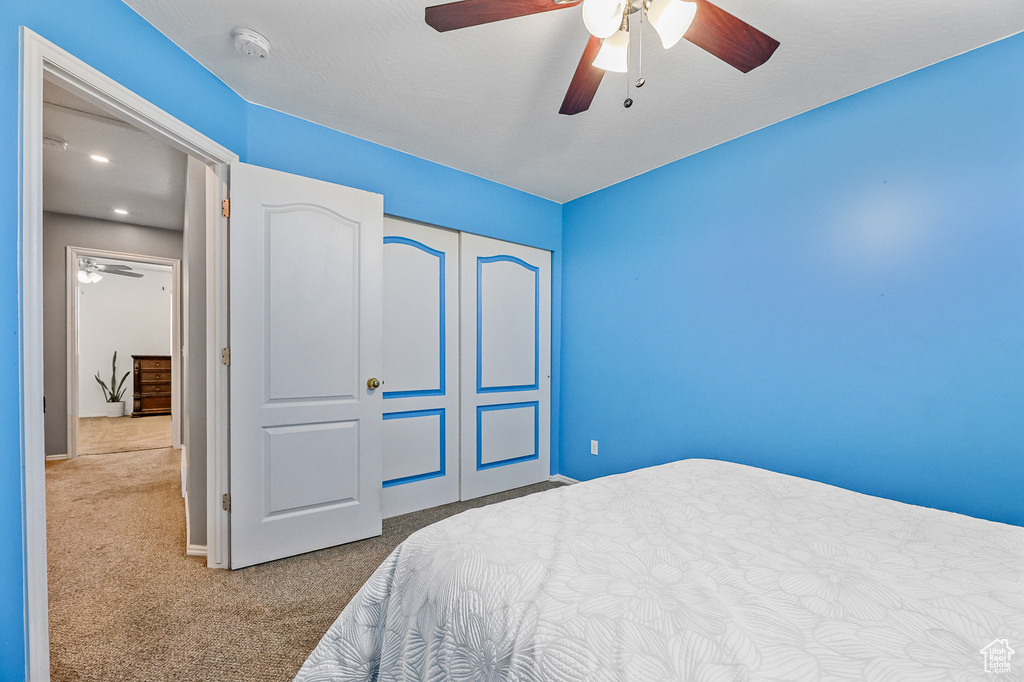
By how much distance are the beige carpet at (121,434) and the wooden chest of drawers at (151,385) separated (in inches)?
7.6

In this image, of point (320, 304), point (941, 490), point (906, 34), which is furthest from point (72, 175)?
point (941, 490)

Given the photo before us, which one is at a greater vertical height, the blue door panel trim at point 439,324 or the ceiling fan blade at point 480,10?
the ceiling fan blade at point 480,10

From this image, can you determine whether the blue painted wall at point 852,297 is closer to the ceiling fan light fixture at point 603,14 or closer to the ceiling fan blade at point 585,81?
the ceiling fan blade at point 585,81

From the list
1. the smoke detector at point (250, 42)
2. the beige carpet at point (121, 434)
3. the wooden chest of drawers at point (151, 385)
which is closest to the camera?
the smoke detector at point (250, 42)

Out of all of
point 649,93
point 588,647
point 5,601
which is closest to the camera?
point 588,647

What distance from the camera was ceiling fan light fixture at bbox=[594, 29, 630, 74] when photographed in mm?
1425

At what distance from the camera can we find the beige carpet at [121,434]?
4730 millimetres

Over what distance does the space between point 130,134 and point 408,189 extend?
1.78 m

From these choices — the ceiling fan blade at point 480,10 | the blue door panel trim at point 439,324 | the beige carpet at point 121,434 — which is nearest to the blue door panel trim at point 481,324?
the blue door panel trim at point 439,324

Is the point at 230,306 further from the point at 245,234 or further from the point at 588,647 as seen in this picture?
the point at 588,647

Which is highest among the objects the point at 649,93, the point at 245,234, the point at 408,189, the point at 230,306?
the point at 649,93

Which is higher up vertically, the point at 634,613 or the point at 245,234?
the point at 245,234

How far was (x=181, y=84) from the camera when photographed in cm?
189

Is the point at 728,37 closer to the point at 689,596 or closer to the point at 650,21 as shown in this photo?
the point at 650,21
